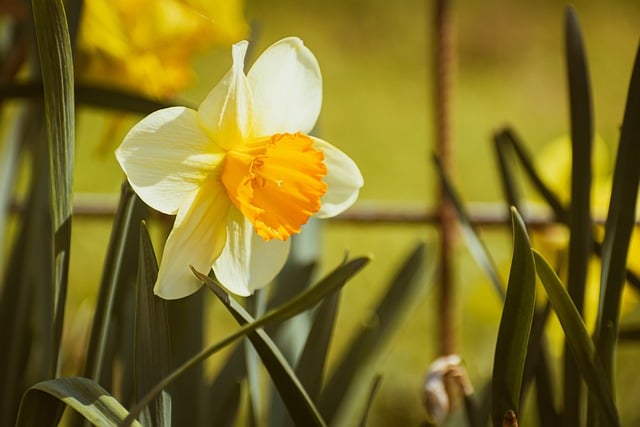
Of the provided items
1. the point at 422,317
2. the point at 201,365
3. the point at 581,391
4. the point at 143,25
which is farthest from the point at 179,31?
the point at 422,317

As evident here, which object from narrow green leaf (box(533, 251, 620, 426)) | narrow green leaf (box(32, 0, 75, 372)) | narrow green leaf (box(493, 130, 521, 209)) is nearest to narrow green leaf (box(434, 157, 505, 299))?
narrow green leaf (box(493, 130, 521, 209))

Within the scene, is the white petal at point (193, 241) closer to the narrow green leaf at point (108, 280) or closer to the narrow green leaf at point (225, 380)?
the narrow green leaf at point (108, 280)

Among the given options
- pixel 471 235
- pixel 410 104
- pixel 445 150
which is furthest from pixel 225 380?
pixel 410 104

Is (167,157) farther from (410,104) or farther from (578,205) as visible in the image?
(410,104)

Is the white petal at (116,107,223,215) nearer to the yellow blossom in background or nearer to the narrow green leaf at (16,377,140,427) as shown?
the narrow green leaf at (16,377,140,427)

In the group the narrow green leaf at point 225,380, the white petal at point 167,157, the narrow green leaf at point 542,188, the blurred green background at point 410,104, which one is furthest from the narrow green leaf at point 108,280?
the blurred green background at point 410,104

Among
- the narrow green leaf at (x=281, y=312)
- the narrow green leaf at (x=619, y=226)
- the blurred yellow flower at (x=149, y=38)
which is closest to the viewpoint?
the narrow green leaf at (x=281, y=312)
